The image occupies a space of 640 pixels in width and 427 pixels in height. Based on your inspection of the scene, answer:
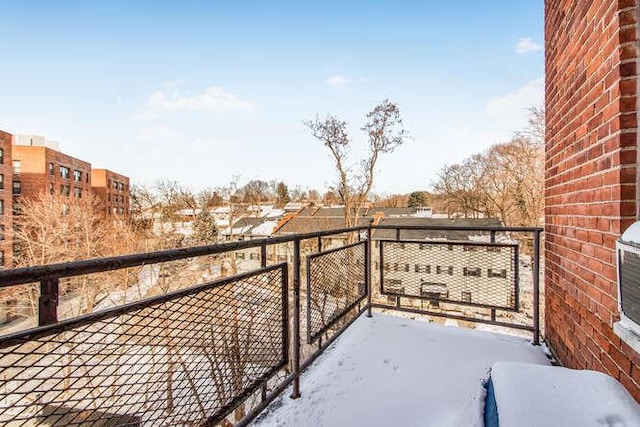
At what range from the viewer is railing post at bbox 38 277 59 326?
75cm

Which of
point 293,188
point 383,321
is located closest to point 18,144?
point 293,188

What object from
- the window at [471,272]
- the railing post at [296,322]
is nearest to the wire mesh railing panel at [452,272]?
the window at [471,272]

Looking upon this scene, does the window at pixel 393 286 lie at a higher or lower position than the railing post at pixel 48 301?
lower

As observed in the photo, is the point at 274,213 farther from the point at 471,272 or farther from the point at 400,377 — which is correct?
the point at 400,377

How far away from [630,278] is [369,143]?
1205 cm

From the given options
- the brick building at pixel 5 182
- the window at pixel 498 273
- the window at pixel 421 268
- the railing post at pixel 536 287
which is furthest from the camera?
the brick building at pixel 5 182

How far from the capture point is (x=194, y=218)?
17656 mm

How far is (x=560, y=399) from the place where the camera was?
→ 917mm

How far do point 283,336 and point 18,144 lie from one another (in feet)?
104

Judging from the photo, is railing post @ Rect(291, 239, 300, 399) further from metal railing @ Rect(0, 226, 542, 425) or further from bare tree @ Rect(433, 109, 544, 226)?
bare tree @ Rect(433, 109, 544, 226)

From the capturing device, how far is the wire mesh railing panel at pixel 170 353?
2.80 ft

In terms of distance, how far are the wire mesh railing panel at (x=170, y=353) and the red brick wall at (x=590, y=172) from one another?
4.86 ft

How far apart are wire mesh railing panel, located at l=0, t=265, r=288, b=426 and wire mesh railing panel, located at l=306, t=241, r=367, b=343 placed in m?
0.33

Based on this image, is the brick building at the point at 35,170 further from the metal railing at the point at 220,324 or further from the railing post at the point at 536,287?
the railing post at the point at 536,287
